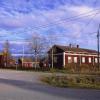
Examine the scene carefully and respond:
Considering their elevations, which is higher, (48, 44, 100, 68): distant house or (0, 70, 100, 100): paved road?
(48, 44, 100, 68): distant house

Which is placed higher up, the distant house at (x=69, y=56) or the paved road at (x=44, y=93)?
the distant house at (x=69, y=56)

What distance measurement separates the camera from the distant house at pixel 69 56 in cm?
8494

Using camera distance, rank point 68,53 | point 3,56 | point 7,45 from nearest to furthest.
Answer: point 68,53, point 3,56, point 7,45

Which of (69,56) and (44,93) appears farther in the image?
(69,56)

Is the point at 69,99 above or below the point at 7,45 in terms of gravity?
below

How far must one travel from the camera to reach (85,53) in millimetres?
90938

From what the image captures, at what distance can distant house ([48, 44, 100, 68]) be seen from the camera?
84.9 m

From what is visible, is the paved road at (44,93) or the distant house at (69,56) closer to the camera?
Result: the paved road at (44,93)

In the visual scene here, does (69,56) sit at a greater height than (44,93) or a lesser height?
greater

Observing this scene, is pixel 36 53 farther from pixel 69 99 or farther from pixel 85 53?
pixel 69 99

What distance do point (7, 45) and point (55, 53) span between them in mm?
59037

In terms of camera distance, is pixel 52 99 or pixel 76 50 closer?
pixel 52 99

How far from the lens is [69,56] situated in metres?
85.8

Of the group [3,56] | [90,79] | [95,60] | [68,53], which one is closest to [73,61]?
[68,53]
